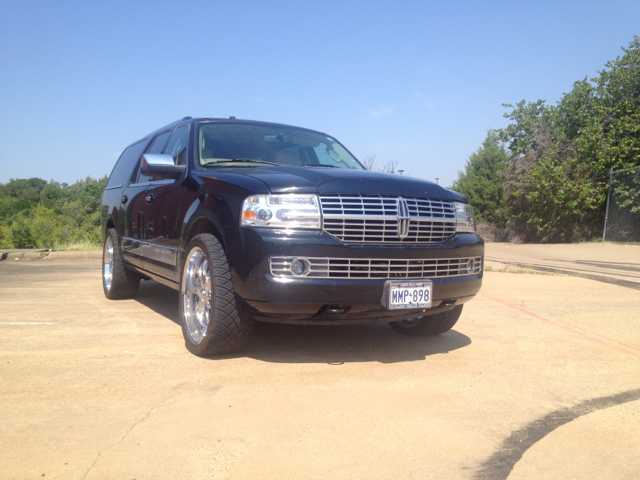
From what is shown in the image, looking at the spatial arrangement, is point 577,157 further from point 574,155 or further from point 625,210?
point 625,210

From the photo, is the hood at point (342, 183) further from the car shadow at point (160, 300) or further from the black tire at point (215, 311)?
the car shadow at point (160, 300)

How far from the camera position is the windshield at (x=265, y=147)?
15.8 feet

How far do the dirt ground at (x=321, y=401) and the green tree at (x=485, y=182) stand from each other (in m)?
41.6

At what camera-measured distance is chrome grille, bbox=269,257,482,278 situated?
139 inches

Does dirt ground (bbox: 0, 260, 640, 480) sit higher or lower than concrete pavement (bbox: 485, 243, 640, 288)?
lower

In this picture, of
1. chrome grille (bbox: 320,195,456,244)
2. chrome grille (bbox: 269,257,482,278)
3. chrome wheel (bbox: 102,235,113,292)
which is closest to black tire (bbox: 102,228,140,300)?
chrome wheel (bbox: 102,235,113,292)

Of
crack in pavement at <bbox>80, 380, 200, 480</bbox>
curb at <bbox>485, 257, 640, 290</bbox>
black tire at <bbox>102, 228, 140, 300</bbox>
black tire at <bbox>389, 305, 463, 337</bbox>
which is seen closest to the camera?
crack in pavement at <bbox>80, 380, 200, 480</bbox>

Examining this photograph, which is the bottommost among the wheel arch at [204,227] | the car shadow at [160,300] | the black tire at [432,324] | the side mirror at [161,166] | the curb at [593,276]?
the car shadow at [160,300]

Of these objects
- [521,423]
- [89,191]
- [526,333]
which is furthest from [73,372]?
[89,191]

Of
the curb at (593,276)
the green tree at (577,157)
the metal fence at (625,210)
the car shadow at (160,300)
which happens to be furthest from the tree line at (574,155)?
the car shadow at (160,300)

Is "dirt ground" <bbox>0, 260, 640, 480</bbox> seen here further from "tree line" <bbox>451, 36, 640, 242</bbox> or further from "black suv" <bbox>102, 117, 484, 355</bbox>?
"tree line" <bbox>451, 36, 640, 242</bbox>

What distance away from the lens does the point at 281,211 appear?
361cm

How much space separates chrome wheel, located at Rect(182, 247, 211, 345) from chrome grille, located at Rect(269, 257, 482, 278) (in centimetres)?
73

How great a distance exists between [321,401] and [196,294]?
1.56 metres
